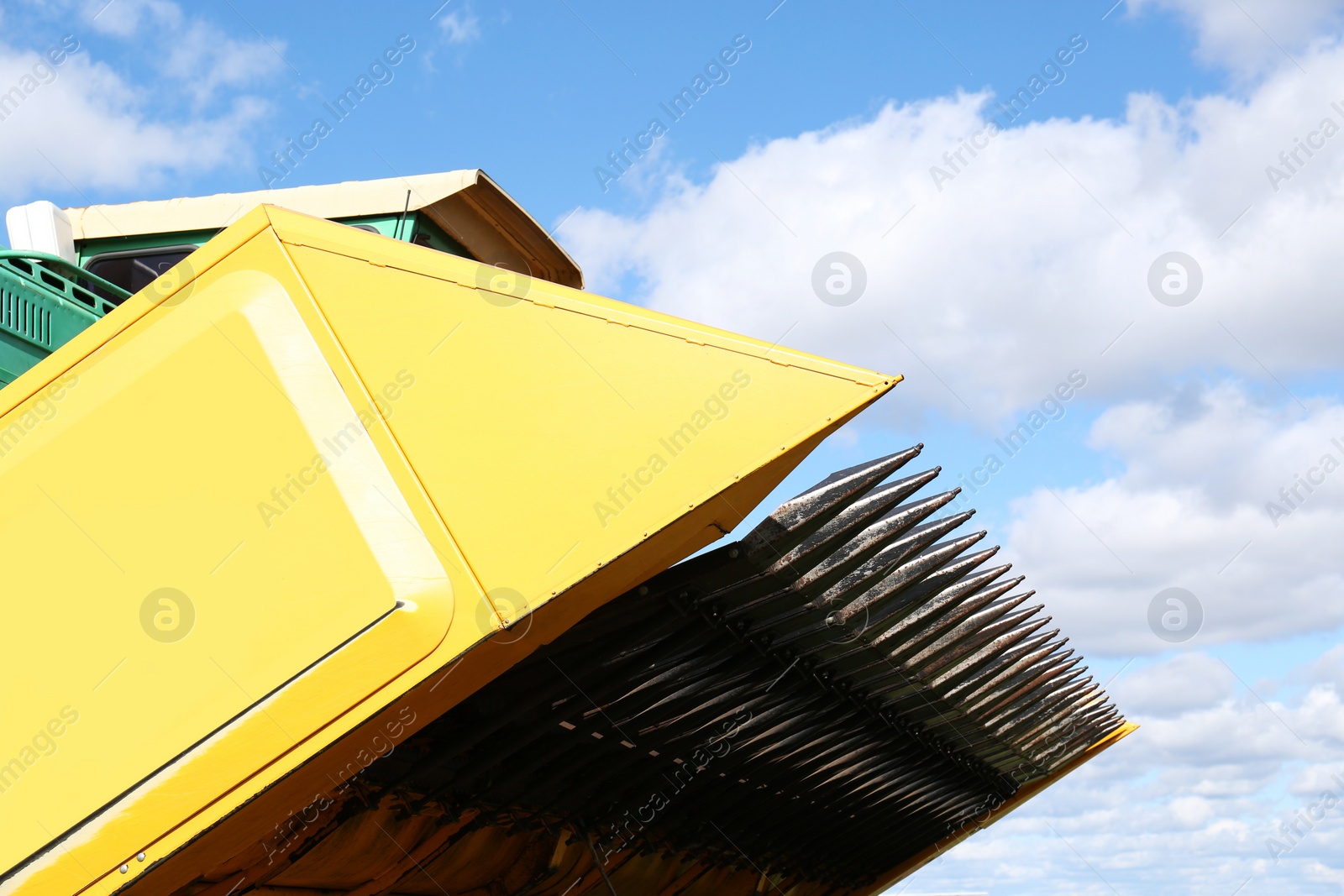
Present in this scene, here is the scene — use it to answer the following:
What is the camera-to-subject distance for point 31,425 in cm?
380

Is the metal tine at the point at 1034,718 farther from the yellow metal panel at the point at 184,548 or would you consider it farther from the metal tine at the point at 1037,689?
the yellow metal panel at the point at 184,548

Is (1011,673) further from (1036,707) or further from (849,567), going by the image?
(849,567)

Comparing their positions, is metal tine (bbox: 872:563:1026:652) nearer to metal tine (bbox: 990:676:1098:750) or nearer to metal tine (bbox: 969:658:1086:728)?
metal tine (bbox: 969:658:1086:728)

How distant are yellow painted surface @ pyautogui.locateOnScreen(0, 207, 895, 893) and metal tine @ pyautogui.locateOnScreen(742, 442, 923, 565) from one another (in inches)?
31.8

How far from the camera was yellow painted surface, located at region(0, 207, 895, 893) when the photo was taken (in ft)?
10.6

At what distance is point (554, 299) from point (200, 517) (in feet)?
4.09

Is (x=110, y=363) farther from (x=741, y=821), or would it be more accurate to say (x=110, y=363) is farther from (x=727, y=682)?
(x=741, y=821)

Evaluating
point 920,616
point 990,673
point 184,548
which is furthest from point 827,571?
point 990,673

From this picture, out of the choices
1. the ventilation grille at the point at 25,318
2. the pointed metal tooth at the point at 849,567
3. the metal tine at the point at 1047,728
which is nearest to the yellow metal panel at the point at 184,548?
the ventilation grille at the point at 25,318

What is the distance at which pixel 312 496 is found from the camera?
337 centimetres

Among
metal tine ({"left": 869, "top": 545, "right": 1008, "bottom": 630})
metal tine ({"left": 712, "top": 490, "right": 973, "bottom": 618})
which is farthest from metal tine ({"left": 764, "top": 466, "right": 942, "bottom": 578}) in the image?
metal tine ({"left": 869, "top": 545, "right": 1008, "bottom": 630})

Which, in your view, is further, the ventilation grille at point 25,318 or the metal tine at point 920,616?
the metal tine at point 920,616

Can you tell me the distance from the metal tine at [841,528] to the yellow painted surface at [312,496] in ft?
3.46

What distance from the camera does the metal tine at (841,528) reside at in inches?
173
